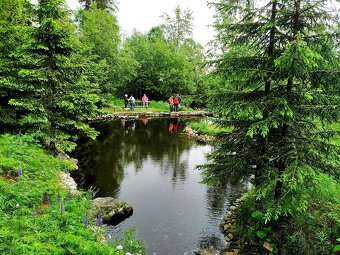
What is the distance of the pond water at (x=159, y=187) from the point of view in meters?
7.93

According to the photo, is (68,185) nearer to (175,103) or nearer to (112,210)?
(112,210)

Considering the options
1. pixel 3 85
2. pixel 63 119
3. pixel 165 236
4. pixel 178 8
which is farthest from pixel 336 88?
pixel 178 8

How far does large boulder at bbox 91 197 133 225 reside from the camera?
8172 mm

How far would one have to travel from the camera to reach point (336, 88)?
20.3ft

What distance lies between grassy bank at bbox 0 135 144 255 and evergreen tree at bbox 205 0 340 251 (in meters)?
3.26

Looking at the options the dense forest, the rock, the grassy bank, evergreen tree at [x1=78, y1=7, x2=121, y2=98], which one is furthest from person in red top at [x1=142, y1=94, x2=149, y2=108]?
the grassy bank

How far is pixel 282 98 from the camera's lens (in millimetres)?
5832

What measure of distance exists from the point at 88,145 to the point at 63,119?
6713 millimetres

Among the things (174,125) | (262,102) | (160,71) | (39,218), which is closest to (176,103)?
(174,125)

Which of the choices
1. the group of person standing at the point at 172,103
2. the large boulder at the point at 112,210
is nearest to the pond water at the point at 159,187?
the large boulder at the point at 112,210

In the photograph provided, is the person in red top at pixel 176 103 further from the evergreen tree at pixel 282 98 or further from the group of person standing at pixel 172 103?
the evergreen tree at pixel 282 98

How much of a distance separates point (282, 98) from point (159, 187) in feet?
22.7

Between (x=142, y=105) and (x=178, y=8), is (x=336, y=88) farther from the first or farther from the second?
(x=178, y=8)

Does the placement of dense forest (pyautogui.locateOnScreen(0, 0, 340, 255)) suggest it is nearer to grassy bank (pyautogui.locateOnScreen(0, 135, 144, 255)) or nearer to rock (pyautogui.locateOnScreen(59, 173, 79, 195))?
rock (pyautogui.locateOnScreen(59, 173, 79, 195))
